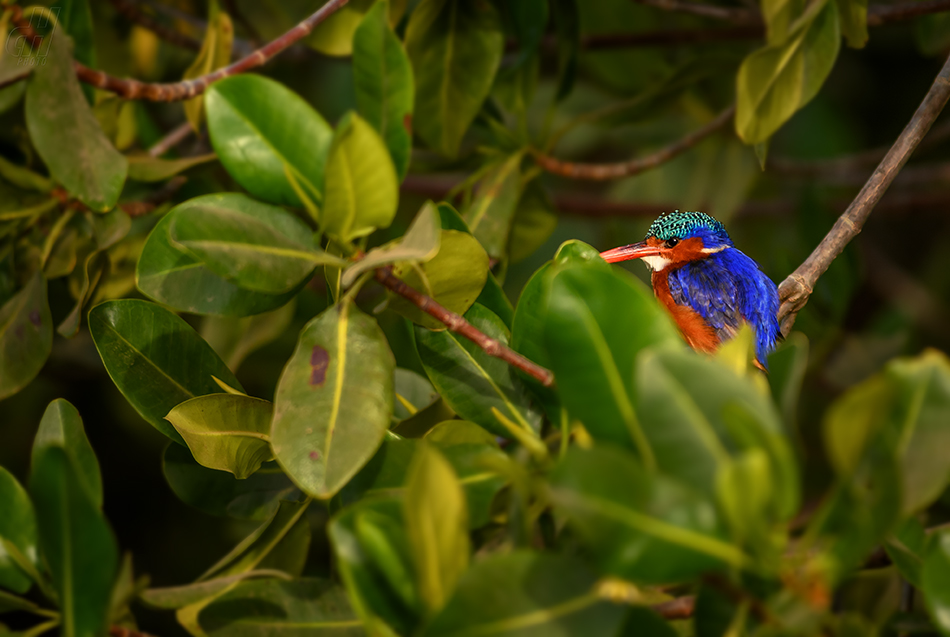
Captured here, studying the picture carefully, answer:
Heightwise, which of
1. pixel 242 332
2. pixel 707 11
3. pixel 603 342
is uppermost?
pixel 707 11

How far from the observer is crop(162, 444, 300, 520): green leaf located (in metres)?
1.30

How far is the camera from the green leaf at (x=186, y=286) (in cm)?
116

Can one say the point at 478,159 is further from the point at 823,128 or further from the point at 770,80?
the point at 823,128

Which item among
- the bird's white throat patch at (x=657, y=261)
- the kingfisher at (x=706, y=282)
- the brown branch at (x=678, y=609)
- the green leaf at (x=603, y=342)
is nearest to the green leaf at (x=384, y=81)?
the green leaf at (x=603, y=342)

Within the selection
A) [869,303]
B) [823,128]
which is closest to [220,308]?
[823,128]

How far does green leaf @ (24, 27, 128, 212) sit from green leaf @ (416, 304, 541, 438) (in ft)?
2.49

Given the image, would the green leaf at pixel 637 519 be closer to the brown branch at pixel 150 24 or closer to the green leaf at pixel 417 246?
the green leaf at pixel 417 246

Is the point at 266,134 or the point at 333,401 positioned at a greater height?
the point at 266,134

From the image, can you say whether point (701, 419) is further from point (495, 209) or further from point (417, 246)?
point (495, 209)

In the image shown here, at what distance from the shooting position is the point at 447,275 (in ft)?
3.59

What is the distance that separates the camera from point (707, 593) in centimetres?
81

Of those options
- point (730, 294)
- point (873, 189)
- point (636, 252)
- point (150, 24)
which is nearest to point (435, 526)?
point (873, 189)

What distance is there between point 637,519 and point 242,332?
1503mm

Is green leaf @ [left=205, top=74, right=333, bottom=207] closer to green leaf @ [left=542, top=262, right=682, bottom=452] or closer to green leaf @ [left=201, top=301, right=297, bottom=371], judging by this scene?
green leaf @ [left=542, top=262, right=682, bottom=452]
